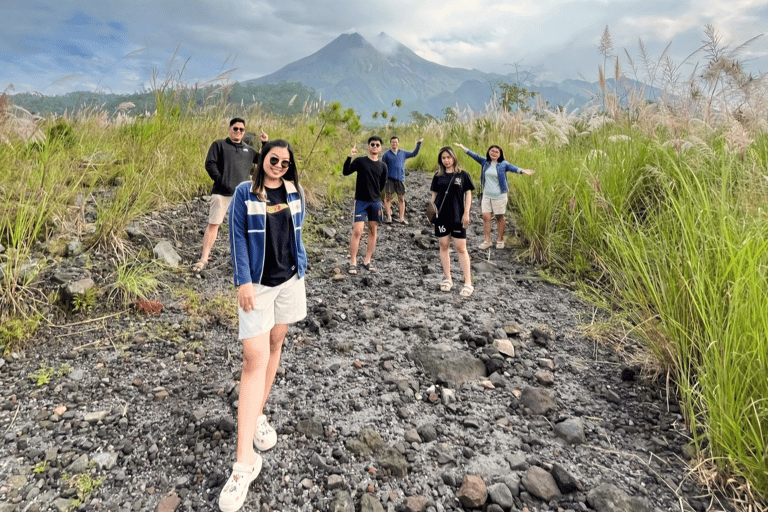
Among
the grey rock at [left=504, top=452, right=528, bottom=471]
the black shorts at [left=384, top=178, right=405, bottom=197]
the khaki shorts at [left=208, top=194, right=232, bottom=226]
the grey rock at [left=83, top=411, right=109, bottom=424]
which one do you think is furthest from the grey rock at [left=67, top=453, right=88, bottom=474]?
the black shorts at [left=384, top=178, right=405, bottom=197]

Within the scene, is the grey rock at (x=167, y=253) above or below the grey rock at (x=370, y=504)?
above

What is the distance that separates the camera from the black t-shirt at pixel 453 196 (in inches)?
190

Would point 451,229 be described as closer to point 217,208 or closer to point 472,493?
point 217,208

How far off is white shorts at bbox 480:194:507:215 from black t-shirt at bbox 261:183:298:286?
14.9 feet

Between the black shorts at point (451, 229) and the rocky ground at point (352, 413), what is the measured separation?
891 millimetres

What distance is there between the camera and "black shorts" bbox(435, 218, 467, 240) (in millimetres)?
4858

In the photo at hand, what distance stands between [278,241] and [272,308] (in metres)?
0.41

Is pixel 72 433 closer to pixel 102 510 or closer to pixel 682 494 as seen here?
pixel 102 510

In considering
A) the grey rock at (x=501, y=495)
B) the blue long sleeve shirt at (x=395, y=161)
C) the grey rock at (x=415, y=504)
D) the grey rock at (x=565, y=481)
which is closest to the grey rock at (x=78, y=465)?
the grey rock at (x=415, y=504)

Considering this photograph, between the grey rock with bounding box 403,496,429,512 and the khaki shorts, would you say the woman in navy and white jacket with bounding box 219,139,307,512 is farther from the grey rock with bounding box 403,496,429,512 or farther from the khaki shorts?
the khaki shorts

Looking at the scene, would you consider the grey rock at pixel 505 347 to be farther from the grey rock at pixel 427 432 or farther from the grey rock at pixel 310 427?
the grey rock at pixel 310 427

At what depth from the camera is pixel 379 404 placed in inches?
111

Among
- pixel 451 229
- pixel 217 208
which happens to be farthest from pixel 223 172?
pixel 451 229

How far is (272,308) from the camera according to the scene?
237 centimetres
